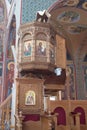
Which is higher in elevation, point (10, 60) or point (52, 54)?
point (10, 60)

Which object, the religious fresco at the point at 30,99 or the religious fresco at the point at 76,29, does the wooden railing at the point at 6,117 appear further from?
the religious fresco at the point at 76,29

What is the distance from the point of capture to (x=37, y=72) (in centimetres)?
875

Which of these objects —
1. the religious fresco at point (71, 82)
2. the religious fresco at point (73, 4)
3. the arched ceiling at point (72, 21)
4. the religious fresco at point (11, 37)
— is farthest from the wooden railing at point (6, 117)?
the religious fresco at point (71, 82)

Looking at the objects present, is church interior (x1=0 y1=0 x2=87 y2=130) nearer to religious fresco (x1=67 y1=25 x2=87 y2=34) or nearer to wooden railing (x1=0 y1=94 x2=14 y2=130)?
wooden railing (x1=0 y1=94 x2=14 y2=130)

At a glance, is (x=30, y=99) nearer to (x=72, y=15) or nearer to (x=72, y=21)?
(x=72, y=15)

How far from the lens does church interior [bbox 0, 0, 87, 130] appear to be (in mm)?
8281

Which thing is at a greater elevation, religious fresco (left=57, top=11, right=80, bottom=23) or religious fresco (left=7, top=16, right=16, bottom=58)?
religious fresco (left=57, top=11, right=80, bottom=23)

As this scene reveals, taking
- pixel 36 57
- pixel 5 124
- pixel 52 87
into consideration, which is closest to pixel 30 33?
pixel 36 57

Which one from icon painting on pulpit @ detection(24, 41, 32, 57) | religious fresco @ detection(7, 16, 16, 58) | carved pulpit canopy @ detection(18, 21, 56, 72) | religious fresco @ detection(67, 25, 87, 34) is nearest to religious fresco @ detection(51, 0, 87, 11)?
carved pulpit canopy @ detection(18, 21, 56, 72)

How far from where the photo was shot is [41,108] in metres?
8.29

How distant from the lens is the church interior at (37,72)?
828 cm

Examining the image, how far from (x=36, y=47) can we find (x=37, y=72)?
2.94 ft

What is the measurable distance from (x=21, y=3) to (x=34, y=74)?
10.3 feet

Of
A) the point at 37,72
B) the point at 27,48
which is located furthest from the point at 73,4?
the point at 37,72
